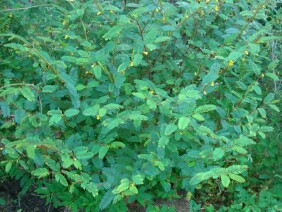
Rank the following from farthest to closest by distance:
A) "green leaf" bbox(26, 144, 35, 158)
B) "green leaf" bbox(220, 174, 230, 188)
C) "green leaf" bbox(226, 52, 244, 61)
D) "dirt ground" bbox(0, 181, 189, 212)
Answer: "dirt ground" bbox(0, 181, 189, 212) < "green leaf" bbox(226, 52, 244, 61) < "green leaf" bbox(220, 174, 230, 188) < "green leaf" bbox(26, 144, 35, 158)

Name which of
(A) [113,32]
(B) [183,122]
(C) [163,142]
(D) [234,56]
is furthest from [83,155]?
(D) [234,56]

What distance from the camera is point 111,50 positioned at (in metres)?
2.39

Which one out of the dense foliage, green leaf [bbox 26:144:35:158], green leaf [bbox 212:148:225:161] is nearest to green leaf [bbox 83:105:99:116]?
the dense foliage

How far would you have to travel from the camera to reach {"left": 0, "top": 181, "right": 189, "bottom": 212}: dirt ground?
2812 mm

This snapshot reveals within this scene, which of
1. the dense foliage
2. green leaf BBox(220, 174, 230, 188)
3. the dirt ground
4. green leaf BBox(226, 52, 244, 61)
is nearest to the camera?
green leaf BBox(220, 174, 230, 188)

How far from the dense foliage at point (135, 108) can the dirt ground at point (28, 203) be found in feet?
0.41

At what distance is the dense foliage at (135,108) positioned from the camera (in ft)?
7.14

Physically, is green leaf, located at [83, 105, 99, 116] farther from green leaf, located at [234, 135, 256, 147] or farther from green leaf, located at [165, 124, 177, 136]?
green leaf, located at [234, 135, 256, 147]

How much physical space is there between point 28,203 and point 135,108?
112 centimetres

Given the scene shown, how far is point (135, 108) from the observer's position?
7.58 feet

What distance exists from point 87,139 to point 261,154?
1276 millimetres

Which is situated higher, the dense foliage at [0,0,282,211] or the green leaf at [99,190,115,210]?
the dense foliage at [0,0,282,211]

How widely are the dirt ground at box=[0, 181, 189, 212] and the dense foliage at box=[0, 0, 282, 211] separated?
0.12 metres

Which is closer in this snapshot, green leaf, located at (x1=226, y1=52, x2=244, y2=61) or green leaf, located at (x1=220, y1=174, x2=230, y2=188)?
green leaf, located at (x1=220, y1=174, x2=230, y2=188)
